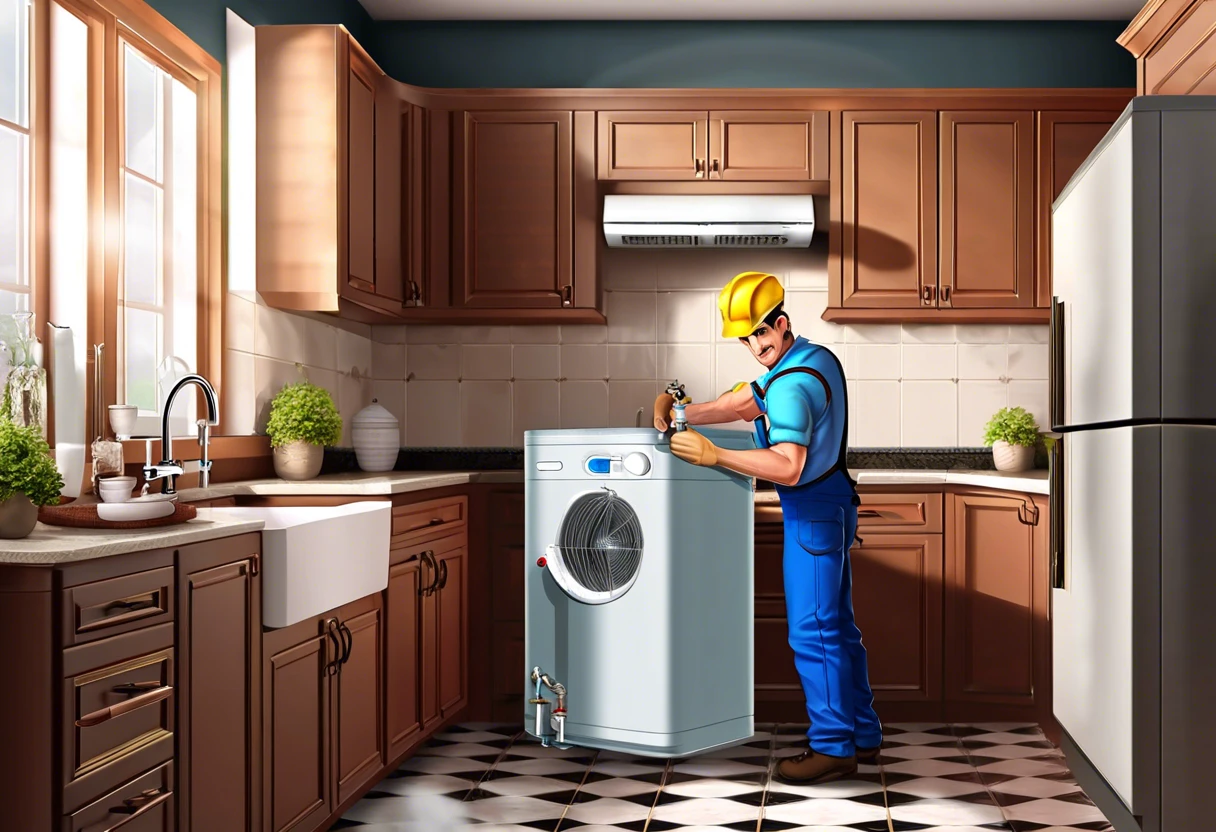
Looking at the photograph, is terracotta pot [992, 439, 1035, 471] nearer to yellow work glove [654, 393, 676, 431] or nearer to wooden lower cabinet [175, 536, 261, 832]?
yellow work glove [654, 393, 676, 431]

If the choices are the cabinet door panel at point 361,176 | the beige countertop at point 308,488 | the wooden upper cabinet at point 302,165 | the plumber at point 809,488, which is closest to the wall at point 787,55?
the cabinet door panel at point 361,176

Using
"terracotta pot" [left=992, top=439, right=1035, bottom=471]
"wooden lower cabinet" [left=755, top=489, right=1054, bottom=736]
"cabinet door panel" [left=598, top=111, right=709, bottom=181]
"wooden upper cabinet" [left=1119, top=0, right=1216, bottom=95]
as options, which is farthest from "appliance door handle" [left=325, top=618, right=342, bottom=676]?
"terracotta pot" [left=992, top=439, right=1035, bottom=471]

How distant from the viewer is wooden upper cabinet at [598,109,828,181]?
13.1ft

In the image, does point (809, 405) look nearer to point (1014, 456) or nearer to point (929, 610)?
point (929, 610)

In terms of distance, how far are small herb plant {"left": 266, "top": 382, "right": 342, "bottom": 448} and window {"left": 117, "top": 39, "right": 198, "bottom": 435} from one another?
0.82 ft

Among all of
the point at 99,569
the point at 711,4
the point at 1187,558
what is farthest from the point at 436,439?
the point at 1187,558

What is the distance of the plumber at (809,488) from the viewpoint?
9.67ft

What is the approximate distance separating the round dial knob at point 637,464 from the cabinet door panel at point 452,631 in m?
0.83

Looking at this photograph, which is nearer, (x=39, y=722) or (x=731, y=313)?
(x=39, y=722)

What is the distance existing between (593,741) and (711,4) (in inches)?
110

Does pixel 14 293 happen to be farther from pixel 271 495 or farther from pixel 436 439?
pixel 436 439

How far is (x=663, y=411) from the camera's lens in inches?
126

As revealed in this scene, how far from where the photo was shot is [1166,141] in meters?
1.59

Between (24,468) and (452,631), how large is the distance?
6.55ft
